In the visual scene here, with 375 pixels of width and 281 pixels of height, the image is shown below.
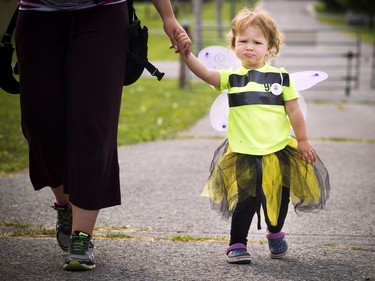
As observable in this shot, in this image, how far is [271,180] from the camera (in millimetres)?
3955

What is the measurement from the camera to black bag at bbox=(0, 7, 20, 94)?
158 inches

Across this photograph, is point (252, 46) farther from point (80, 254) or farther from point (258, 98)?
point (80, 254)

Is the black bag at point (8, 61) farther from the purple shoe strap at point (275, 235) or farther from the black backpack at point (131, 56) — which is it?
the purple shoe strap at point (275, 235)

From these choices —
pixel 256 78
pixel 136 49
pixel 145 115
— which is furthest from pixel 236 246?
pixel 145 115

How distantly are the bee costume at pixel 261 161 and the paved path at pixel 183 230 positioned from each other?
0.30 meters

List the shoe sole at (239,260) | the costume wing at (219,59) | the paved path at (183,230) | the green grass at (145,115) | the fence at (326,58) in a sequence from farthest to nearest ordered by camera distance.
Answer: the fence at (326,58), the green grass at (145,115), the costume wing at (219,59), the shoe sole at (239,260), the paved path at (183,230)

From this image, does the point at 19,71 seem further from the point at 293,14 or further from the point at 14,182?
the point at 293,14

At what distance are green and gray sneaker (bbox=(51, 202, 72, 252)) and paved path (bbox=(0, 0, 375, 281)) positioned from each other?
0.07 meters

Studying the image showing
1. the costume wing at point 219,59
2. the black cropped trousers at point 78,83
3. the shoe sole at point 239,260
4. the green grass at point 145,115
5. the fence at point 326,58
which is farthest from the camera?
the fence at point 326,58

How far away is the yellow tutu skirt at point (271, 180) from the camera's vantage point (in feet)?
13.0

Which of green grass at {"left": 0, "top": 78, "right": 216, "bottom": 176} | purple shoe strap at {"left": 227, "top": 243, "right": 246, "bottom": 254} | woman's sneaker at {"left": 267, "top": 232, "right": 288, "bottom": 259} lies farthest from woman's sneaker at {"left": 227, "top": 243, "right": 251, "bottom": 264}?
green grass at {"left": 0, "top": 78, "right": 216, "bottom": 176}

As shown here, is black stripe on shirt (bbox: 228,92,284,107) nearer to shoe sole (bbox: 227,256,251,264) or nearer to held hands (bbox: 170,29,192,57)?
held hands (bbox: 170,29,192,57)

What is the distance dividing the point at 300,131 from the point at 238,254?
715 mm

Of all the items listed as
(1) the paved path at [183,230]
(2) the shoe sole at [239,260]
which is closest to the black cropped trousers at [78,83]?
(1) the paved path at [183,230]
